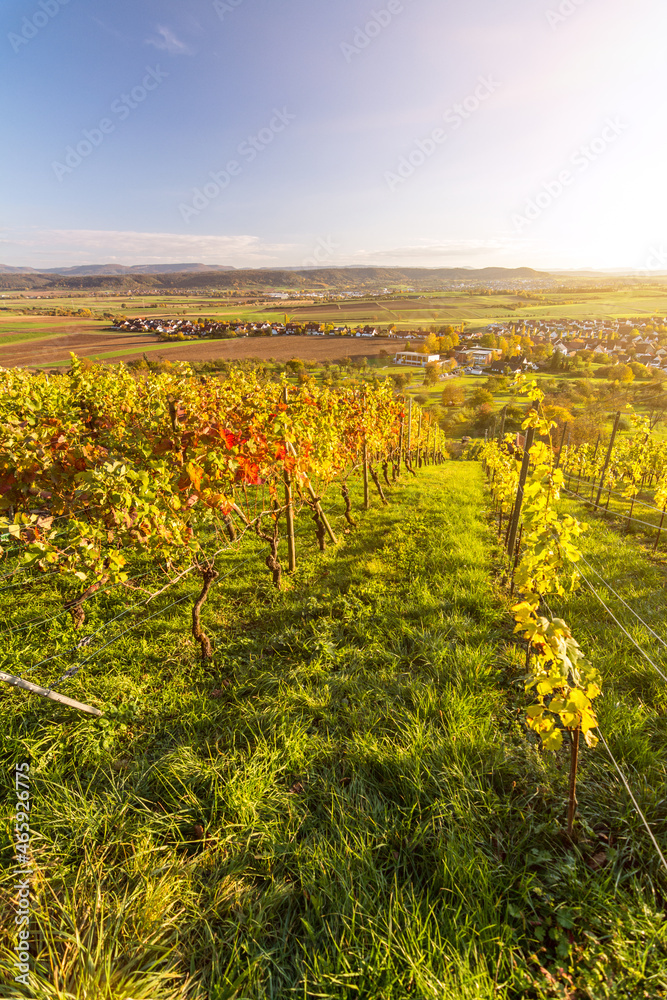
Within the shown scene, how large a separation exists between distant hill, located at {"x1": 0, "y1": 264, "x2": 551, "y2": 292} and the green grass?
74119mm

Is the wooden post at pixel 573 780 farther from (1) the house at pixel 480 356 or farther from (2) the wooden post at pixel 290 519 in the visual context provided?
(1) the house at pixel 480 356

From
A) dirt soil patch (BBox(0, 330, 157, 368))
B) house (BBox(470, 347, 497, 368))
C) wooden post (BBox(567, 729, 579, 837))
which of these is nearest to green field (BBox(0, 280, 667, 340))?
house (BBox(470, 347, 497, 368))

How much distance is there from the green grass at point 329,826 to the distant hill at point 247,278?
243 feet

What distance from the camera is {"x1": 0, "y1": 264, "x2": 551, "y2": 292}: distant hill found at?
207ft

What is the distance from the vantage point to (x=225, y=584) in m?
5.31

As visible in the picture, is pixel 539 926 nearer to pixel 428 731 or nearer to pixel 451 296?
pixel 428 731

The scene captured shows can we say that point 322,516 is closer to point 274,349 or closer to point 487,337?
point 274,349

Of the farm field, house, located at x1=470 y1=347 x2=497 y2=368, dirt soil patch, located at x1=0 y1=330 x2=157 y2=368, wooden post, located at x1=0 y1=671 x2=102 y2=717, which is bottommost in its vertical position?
house, located at x1=470 y1=347 x2=497 y2=368

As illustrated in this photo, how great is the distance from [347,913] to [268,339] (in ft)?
197

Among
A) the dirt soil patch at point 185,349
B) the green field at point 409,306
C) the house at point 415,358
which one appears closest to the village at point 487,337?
the house at point 415,358

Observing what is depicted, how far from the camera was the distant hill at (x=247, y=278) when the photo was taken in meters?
63.1

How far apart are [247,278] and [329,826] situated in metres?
83.3

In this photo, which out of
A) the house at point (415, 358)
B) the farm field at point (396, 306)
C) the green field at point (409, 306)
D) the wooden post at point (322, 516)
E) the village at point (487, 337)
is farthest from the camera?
the house at point (415, 358)

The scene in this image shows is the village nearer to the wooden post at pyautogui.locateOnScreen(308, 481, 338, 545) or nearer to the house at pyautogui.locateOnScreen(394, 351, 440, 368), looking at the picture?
the house at pyautogui.locateOnScreen(394, 351, 440, 368)
